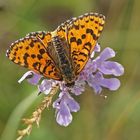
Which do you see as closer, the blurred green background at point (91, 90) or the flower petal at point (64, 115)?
the flower petal at point (64, 115)

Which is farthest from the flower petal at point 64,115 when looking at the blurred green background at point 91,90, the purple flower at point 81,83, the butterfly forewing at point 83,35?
the blurred green background at point 91,90

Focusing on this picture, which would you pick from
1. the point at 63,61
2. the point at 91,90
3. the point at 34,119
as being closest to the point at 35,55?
the point at 63,61

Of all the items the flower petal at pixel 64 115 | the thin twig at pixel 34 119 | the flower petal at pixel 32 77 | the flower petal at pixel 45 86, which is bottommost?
the thin twig at pixel 34 119

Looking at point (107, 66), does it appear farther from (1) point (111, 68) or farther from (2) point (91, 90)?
(2) point (91, 90)

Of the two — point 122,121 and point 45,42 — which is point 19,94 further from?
point 45,42

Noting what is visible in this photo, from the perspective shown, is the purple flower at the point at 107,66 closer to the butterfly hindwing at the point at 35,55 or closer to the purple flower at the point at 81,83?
the purple flower at the point at 81,83

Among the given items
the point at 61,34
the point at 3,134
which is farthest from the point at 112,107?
the point at 61,34
